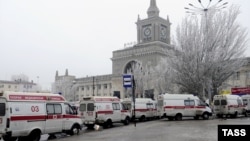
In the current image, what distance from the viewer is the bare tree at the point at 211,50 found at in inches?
1425

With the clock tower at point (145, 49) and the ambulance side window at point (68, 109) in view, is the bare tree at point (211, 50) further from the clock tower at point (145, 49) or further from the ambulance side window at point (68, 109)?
the clock tower at point (145, 49)

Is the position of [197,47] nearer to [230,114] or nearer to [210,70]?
[210,70]

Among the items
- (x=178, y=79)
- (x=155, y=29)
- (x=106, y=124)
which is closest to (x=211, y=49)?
(x=178, y=79)

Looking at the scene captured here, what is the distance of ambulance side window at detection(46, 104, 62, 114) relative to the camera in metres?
18.5

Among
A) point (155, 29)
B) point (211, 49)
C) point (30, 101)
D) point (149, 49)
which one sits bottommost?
point (30, 101)

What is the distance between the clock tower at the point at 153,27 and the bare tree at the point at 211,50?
6528 cm

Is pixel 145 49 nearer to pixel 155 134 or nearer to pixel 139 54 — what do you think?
pixel 139 54

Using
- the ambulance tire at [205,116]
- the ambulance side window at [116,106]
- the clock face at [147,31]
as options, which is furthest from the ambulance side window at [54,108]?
the clock face at [147,31]

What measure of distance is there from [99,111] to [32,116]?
8.01 m

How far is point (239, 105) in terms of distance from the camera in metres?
33.2

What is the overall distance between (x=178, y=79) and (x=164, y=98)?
34.7ft

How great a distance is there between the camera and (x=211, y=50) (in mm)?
36375

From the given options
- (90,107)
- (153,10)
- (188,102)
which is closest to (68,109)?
(90,107)

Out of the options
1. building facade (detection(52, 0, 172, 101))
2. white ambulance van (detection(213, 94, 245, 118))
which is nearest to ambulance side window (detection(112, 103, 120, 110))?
white ambulance van (detection(213, 94, 245, 118))
